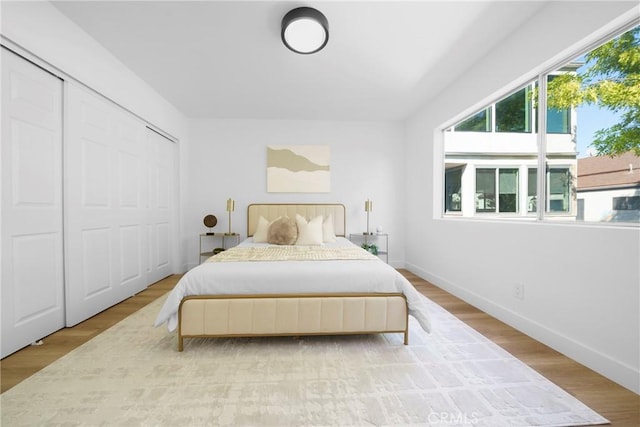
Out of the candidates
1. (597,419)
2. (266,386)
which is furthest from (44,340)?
(597,419)

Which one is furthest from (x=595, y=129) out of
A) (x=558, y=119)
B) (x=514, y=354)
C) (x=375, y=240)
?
(x=375, y=240)

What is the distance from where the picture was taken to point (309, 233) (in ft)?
12.7

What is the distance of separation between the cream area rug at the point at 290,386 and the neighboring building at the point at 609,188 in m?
1.17

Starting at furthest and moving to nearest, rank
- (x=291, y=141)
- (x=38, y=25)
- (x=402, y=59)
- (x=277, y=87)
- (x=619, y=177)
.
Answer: (x=291, y=141) < (x=277, y=87) < (x=402, y=59) < (x=38, y=25) < (x=619, y=177)

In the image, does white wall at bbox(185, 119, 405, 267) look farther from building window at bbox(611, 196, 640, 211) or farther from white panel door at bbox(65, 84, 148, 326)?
building window at bbox(611, 196, 640, 211)

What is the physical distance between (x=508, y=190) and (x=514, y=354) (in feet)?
5.34

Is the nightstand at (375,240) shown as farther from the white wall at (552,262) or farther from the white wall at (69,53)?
the white wall at (69,53)

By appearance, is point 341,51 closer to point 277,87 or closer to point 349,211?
point 277,87

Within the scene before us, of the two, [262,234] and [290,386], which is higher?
[262,234]

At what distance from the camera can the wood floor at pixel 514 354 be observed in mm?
1547

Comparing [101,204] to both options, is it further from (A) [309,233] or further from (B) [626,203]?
(B) [626,203]

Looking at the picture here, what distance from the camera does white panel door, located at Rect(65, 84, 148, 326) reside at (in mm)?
2553

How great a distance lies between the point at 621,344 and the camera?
172 centimetres

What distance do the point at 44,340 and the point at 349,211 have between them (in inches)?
158
